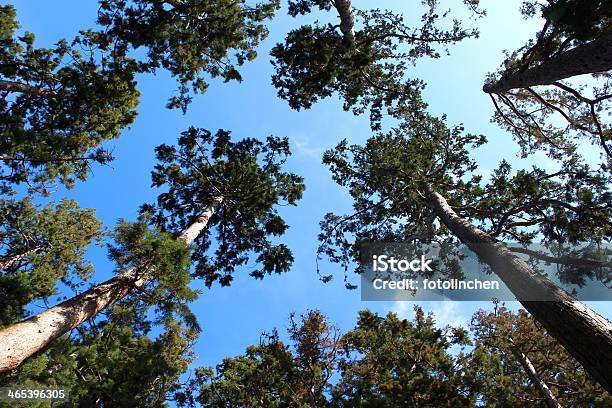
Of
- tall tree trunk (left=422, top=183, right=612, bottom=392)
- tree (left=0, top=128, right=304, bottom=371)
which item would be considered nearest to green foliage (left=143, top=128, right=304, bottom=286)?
tree (left=0, top=128, right=304, bottom=371)

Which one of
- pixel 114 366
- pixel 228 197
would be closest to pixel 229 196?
pixel 228 197

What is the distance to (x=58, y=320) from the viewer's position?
5430 millimetres

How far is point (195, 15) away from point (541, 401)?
15307 millimetres

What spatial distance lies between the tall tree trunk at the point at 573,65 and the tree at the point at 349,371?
21.9 ft

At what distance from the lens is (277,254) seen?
A: 11617 mm

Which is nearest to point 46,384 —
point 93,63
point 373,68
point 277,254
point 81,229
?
point 277,254

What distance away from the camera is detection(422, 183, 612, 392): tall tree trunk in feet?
14.5

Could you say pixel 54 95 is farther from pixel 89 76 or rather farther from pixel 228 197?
pixel 228 197

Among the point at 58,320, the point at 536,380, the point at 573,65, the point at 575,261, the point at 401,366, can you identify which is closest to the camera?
the point at 58,320

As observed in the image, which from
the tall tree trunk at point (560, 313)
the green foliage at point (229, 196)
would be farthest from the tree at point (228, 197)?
the tall tree trunk at point (560, 313)

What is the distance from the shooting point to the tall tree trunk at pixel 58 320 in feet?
15.4

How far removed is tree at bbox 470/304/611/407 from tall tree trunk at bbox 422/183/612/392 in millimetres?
3645

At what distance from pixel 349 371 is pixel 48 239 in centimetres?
1255

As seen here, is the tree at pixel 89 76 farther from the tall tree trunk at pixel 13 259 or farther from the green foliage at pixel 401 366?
the green foliage at pixel 401 366
